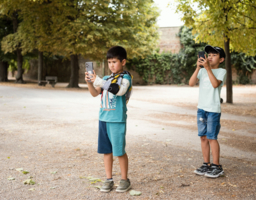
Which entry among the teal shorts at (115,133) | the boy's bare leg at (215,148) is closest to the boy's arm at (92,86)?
the teal shorts at (115,133)

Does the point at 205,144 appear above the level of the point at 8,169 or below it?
above

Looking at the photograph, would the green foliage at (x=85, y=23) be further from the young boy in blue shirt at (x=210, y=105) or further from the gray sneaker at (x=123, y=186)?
the gray sneaker at (x=123, y=186)

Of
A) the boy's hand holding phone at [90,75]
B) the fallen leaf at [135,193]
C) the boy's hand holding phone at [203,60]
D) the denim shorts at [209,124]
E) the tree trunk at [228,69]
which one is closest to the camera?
the boy's hand holding phone at [90,75]

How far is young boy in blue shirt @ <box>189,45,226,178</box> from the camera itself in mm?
3811

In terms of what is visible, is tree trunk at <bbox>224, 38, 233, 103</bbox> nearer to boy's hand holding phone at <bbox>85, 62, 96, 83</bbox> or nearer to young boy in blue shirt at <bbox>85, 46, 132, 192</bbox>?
young boy in blue shirt at <bbox>85, 46, 132, 192</bbox>

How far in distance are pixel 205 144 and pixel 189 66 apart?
98.5 ft

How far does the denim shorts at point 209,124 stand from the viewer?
384 centimetres

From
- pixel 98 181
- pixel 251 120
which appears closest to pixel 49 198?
pixel 98 181

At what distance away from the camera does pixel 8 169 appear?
4055 mm

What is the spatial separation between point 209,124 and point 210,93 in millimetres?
428

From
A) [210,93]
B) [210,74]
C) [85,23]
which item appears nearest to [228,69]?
[210,93]

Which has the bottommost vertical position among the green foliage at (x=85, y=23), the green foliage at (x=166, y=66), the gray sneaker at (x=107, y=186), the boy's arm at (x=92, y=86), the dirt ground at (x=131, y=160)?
the dirt ground at (x=131, y=160)

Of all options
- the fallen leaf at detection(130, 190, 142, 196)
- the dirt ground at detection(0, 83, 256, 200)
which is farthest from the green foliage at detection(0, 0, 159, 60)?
the fallen leaf at detection(130, 190, 142, 196)

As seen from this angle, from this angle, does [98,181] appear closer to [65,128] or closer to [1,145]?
[1,145]
